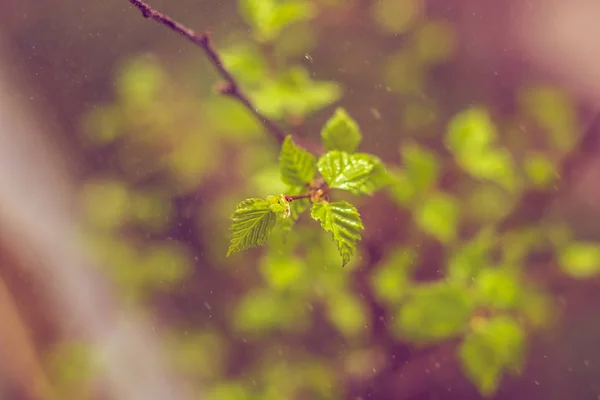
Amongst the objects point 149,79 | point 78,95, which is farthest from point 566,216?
point 78,95

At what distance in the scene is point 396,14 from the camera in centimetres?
215

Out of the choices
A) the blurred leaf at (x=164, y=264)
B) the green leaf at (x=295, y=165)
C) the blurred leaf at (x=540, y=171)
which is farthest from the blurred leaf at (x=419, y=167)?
the blurred leaf at (x=164, y=264)

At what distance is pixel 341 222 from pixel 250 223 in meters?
0.13

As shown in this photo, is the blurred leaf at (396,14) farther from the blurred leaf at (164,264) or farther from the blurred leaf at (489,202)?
the blurred leaf at (164,264)

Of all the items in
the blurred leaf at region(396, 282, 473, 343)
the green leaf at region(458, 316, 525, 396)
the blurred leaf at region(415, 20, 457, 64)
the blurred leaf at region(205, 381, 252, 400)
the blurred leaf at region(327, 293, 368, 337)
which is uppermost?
the blurred leaf at region(415, 20, 457, 64)

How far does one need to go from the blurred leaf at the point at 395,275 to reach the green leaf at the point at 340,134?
49 centimetres

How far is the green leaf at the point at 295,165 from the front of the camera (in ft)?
2.48

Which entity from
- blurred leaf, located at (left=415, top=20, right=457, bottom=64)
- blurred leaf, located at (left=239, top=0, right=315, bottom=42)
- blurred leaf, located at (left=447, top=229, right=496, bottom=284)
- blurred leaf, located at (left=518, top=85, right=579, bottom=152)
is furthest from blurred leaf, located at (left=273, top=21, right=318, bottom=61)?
blurred leaf, located at (left=447, top=229, right=496, bottom=284)

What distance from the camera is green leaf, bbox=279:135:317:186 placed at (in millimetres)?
755

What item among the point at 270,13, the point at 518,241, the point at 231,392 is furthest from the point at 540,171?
the point at 231,392

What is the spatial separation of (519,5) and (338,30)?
0.89 metres

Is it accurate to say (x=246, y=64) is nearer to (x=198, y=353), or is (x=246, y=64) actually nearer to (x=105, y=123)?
(x=105, y=123)

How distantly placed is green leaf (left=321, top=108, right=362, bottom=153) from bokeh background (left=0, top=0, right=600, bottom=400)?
0.67m

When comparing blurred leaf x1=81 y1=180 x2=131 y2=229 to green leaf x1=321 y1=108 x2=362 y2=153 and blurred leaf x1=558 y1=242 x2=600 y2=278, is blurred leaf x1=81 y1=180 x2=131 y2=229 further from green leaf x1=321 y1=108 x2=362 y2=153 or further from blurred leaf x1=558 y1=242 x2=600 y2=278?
blurred leaf x1=558 y1=242 x2=600 y2=278
